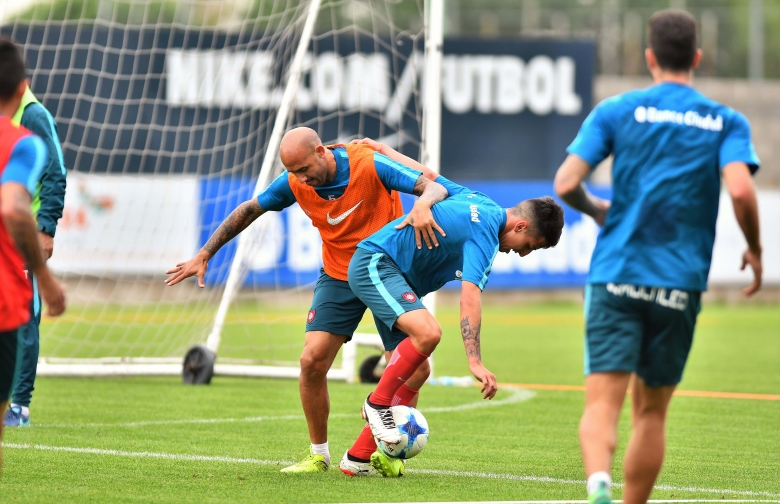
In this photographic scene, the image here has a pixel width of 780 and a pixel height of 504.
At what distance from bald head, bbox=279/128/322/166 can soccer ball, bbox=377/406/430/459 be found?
4.56 feet

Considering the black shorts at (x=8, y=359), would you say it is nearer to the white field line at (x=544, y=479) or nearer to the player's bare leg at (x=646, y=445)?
the player's bare leg at (x=646, y=445)

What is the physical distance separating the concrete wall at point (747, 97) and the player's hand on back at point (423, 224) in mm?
23433

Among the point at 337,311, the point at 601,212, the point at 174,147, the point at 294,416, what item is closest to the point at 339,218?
the point at 337,311

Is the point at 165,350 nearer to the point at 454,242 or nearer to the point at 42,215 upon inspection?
the point at 42,215

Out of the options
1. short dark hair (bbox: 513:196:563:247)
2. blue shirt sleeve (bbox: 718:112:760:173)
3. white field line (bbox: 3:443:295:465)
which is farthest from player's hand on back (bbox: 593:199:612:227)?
white field line (bbox: 3:443:295:465)

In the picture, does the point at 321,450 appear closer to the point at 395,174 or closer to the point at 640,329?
the point at 395,174

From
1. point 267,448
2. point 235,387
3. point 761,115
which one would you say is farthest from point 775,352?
point 761,115

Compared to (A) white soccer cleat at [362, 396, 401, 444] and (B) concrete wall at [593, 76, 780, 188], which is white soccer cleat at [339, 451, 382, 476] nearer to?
(A) white soccer cleat at [362, 396, 401, 444]

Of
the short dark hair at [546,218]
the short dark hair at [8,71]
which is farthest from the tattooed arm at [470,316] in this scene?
the short dark hair at [8,71]

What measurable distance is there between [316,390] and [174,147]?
14.8 metres

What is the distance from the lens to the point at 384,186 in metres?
6.29

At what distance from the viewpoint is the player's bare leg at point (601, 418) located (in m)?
4.19

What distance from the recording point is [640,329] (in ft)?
14.1

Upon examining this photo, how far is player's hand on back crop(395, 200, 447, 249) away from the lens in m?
5.79
